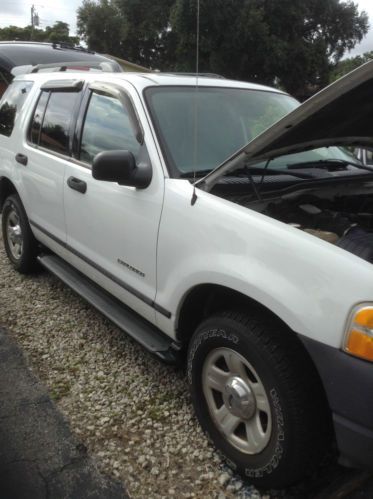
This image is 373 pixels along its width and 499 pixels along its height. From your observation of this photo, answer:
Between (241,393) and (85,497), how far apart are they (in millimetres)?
831

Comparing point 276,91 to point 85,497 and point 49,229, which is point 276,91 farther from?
point 85,497

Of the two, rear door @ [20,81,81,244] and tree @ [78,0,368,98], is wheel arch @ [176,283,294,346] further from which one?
tree @ [78,0,368,98]

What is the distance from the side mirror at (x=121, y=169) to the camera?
2557 millimetres

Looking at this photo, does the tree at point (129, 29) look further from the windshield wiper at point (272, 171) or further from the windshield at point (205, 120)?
the windshield wiper at point (272, 171)

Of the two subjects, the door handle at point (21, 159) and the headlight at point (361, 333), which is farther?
the door handle at point (21, 159)

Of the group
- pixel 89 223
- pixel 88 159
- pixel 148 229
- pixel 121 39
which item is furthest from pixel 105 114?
pixel 121 39

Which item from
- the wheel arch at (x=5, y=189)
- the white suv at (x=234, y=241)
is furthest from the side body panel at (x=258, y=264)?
the wheel arch at (x=5, y=189)

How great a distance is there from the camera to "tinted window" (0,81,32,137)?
4.48 m

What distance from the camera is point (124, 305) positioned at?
320 centimetres

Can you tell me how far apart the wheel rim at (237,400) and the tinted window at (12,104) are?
319 cm

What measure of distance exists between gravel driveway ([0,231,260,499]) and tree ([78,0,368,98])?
25508 millimetres

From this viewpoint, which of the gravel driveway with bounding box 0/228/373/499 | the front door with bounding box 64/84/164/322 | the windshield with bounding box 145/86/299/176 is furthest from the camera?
the windshield with bounding box 145/86/299/176

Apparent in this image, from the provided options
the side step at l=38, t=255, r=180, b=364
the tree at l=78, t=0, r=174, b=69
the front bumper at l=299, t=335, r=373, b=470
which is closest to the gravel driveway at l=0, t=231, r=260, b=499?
the side step at l=38, t=255, r=180, b=364

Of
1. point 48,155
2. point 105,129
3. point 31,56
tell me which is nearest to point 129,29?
point 31,56
